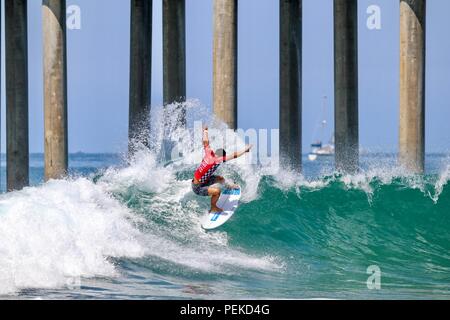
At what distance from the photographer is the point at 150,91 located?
2252 cm

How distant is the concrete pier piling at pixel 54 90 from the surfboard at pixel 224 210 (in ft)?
14.2

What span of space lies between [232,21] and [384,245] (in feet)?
18.7

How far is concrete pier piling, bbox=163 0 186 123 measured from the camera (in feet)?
73.3

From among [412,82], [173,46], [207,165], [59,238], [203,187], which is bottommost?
[59,238]

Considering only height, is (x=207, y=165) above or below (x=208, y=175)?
above

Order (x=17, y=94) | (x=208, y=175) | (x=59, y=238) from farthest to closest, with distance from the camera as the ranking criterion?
(x=17, y=94), (x=208, y=175), (x=59, y=238)

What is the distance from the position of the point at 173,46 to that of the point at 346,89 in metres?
3.96

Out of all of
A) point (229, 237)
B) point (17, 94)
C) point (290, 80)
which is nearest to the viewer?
point (229, 237)

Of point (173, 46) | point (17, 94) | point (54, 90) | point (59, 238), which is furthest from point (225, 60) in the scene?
point (59, 238)

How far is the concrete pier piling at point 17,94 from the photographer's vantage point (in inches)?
898

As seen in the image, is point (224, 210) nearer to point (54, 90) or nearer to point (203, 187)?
point (203, 187)

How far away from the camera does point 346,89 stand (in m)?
21.2
